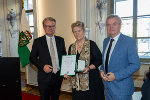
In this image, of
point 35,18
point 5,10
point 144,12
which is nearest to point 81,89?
point 144,12

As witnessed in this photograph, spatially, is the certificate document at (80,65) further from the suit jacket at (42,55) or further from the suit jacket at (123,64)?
the suit jacket at (42,55)

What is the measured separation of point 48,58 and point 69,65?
0.43 meters

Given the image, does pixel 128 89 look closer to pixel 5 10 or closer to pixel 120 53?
pixel 120 53

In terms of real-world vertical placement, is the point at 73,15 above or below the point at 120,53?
above

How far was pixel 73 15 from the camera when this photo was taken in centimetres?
402

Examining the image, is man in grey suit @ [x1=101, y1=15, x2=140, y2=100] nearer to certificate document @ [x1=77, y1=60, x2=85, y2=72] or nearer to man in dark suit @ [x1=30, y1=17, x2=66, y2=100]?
certificate document @ [x1=77, y1=60, x2=85, y2=72]

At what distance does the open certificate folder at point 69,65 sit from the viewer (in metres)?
1.95

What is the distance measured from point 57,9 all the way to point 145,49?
8.23ft

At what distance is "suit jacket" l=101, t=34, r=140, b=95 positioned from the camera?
1.47 meters

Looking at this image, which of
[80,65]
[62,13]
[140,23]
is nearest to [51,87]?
[80,65]

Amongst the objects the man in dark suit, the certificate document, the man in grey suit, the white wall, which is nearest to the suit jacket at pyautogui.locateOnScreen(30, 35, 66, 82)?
the man in dark suit

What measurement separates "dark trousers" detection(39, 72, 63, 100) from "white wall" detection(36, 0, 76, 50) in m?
1.92

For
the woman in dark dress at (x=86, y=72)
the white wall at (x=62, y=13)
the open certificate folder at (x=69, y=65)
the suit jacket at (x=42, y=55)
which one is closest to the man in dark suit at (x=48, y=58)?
the suit jacket at (x=42, y=55)

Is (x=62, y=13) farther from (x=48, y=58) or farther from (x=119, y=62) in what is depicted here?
(x=119, y=62)
